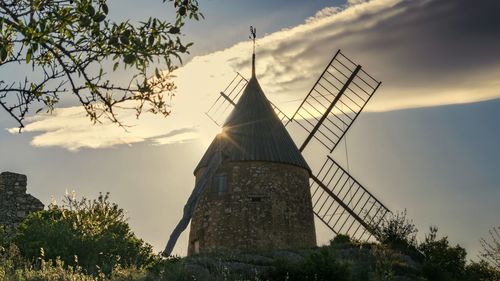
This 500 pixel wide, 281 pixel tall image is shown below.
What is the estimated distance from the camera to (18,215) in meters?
21.5

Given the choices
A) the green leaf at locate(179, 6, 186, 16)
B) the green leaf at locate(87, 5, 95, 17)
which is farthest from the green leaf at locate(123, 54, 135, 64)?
the green leaf at locate(179, 6, 186, 16)

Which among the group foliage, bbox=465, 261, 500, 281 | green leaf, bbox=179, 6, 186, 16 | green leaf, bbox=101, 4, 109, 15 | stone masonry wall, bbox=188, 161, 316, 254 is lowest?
foliage, bbox=465, 261, 500, 281

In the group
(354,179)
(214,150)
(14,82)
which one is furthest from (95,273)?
(354,179)

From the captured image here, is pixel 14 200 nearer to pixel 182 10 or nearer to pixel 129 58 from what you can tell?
pixel 182 10

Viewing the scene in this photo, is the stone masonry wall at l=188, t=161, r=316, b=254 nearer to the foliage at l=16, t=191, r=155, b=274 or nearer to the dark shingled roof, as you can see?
the dark shingled roof

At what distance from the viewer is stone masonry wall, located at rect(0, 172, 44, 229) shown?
70.1ft

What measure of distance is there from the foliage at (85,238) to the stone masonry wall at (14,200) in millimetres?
4309

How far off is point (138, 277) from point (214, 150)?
10603 mm

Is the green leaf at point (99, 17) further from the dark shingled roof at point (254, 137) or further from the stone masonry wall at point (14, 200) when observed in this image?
the stone masonry wall at point (14, 200)

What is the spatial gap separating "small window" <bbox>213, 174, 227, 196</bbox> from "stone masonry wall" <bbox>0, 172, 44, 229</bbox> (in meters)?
6.77

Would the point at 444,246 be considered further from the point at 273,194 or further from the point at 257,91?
the point at 257,91

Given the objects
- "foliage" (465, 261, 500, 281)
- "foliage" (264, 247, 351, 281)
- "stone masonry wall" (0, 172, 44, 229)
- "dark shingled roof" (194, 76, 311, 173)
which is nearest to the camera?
"foliage" (264, 247, 351, 281)

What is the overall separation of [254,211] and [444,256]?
693 centimetres

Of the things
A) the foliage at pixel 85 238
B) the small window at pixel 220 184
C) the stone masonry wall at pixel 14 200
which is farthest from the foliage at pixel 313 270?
the stone masonry wall at pixel 14 200
